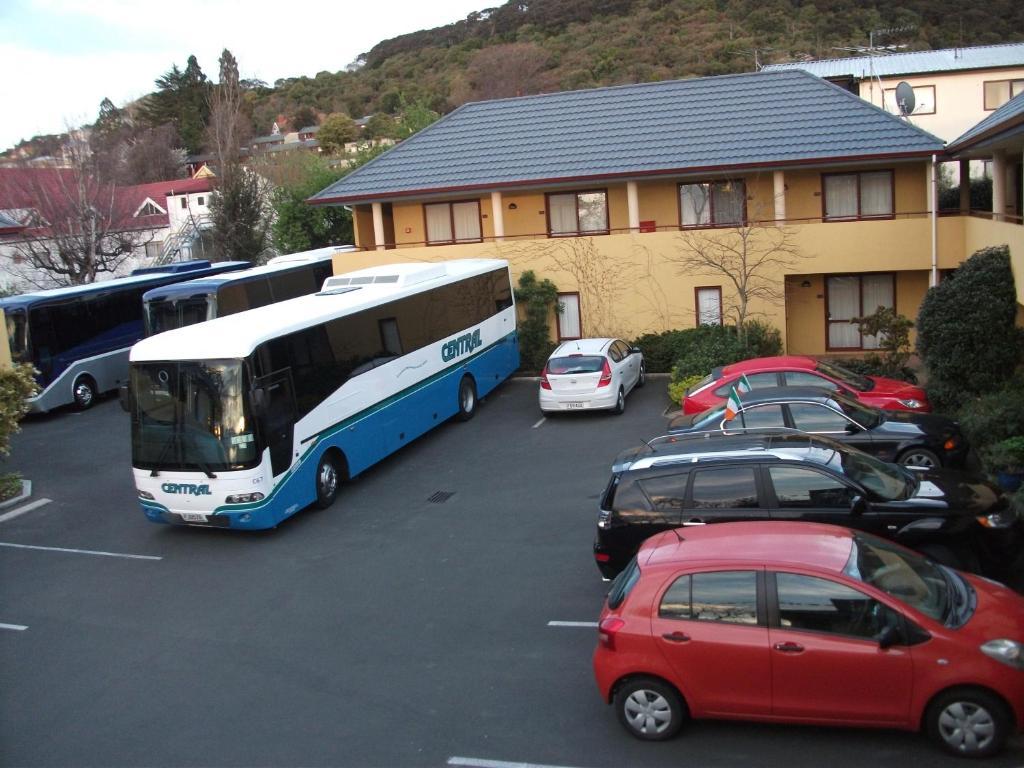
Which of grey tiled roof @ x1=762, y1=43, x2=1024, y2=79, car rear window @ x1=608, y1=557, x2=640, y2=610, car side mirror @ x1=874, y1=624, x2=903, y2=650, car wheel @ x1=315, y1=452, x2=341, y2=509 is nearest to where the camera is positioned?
car side mirror @ x1=874, y1=624, x2=903, y2=650

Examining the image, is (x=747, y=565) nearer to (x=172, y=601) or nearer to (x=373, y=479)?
(x=172, y=601)

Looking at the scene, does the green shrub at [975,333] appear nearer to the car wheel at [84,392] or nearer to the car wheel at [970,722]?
the car wheel at [970,722]

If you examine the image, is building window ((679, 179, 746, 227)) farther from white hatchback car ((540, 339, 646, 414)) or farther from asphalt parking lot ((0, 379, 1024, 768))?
asphalt parking lot ((0, 379, 1024, 768))

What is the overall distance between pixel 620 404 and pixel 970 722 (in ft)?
46.3

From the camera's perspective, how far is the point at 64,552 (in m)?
14.9

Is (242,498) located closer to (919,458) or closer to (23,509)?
(23,509)

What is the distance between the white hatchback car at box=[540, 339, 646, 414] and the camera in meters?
20.4

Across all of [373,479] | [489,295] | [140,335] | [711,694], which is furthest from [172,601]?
[140,335]

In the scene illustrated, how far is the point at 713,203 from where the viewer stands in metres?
26.3

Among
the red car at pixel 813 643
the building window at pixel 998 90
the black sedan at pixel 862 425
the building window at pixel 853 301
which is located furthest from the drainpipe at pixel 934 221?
the building window at pixel 998 90

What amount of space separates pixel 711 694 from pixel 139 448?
10.2m

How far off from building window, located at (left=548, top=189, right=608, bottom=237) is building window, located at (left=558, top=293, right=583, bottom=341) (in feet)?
7.05

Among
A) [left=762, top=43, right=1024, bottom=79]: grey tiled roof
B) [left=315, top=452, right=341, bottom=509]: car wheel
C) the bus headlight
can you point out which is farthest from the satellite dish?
the bus headlight

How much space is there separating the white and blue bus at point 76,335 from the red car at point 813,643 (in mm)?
19077
